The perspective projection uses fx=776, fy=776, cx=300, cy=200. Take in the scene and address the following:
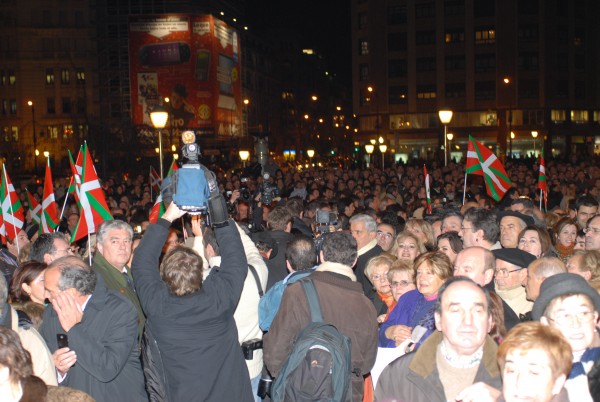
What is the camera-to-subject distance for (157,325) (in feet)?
18.0

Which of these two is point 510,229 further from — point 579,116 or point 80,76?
point 80,76

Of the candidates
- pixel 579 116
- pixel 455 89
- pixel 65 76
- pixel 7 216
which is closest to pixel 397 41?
pixel 455 89

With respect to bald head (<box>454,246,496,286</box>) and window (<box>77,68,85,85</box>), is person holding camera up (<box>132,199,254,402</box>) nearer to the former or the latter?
bald head (<box>454,246,496,286</box>)

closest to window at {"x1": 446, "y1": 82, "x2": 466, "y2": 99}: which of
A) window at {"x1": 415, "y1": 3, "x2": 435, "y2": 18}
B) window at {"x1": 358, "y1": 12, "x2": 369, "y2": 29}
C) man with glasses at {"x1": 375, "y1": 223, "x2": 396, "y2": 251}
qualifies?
window at {"x1": 415, "y1": 3, "x2": 435, "y2": 18}

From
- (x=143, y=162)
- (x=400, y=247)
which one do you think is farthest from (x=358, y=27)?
(x=400, y=247)

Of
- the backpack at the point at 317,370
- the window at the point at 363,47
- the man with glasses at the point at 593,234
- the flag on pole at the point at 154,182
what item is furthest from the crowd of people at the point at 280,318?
the window at the point at 363,47

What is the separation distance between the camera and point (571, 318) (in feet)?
14.8

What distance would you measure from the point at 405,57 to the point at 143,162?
124 feet

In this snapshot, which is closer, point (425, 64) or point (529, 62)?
point (529, 62)

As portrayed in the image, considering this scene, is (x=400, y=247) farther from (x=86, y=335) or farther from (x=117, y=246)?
(x=86, y=335)

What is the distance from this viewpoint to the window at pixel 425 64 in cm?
7781

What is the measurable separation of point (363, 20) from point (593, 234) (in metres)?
73.6

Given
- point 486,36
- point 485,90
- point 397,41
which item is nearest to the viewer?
point 485,90

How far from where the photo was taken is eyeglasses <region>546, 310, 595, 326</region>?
4.49m
